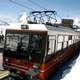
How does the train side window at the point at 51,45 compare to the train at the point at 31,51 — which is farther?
the train side window at the point at 51,45

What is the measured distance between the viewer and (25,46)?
9.59 meters

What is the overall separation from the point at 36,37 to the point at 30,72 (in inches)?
64.4

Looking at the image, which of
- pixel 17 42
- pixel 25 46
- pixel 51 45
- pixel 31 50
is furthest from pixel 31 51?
pixel 51 45

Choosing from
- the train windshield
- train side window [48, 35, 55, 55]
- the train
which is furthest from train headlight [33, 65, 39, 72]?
Answer: train side window [48, 35, 55, 55]

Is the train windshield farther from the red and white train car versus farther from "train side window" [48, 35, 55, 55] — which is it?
"train side window" [48, 35, 55, 55]

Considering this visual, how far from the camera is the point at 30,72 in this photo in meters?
9.46

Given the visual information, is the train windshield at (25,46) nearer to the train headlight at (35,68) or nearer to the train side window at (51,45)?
the train headlight at (35,68)

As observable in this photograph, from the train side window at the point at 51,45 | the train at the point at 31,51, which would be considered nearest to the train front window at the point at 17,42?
the train at the point at 31,51

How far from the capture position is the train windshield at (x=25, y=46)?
924 cm

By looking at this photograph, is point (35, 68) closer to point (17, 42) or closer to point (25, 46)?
point (25, 46)

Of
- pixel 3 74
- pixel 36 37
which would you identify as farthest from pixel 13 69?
pixel 36 37

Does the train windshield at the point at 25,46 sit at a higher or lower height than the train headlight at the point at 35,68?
higher

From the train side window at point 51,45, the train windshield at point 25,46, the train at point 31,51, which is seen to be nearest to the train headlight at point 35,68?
the train at point 31,51

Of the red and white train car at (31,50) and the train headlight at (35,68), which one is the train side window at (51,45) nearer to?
the red and white train car at (31,50)
